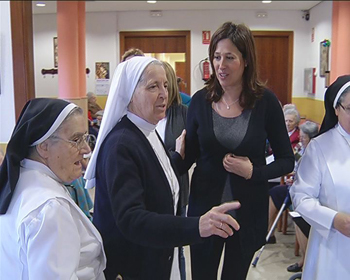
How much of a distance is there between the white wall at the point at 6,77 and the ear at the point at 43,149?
5.43 ft

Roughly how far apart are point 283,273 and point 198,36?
548 centimetres

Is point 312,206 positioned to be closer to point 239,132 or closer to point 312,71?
point 239,132

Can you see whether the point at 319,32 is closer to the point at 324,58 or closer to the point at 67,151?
the point at 324,58

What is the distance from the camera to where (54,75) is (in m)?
8.12

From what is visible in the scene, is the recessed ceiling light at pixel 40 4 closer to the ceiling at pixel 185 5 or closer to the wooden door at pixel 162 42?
the ceiling at pixel 185 5

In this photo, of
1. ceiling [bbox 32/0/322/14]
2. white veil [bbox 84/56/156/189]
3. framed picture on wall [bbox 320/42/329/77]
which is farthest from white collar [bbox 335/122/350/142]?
ceiling [bbox 32/0/322/14]

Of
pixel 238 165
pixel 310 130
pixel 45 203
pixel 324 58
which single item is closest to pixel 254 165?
pixel 238 165

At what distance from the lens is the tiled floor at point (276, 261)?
10.1ft

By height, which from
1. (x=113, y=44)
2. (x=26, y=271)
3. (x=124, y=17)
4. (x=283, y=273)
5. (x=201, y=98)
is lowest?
(x=283, y=273)

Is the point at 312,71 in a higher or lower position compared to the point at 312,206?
higher

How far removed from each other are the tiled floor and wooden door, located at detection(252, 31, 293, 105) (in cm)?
455

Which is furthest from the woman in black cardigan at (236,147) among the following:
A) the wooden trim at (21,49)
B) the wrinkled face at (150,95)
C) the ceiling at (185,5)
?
the ceiling at (185,5)

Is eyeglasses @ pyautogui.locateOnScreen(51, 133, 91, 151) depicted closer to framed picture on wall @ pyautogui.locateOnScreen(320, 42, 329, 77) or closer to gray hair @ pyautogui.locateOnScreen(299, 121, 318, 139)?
gray hair @ pyautogui.locateOnScreen(299, 121, 318, 139)

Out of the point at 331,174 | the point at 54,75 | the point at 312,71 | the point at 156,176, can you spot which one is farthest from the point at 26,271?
the point at 54,75
